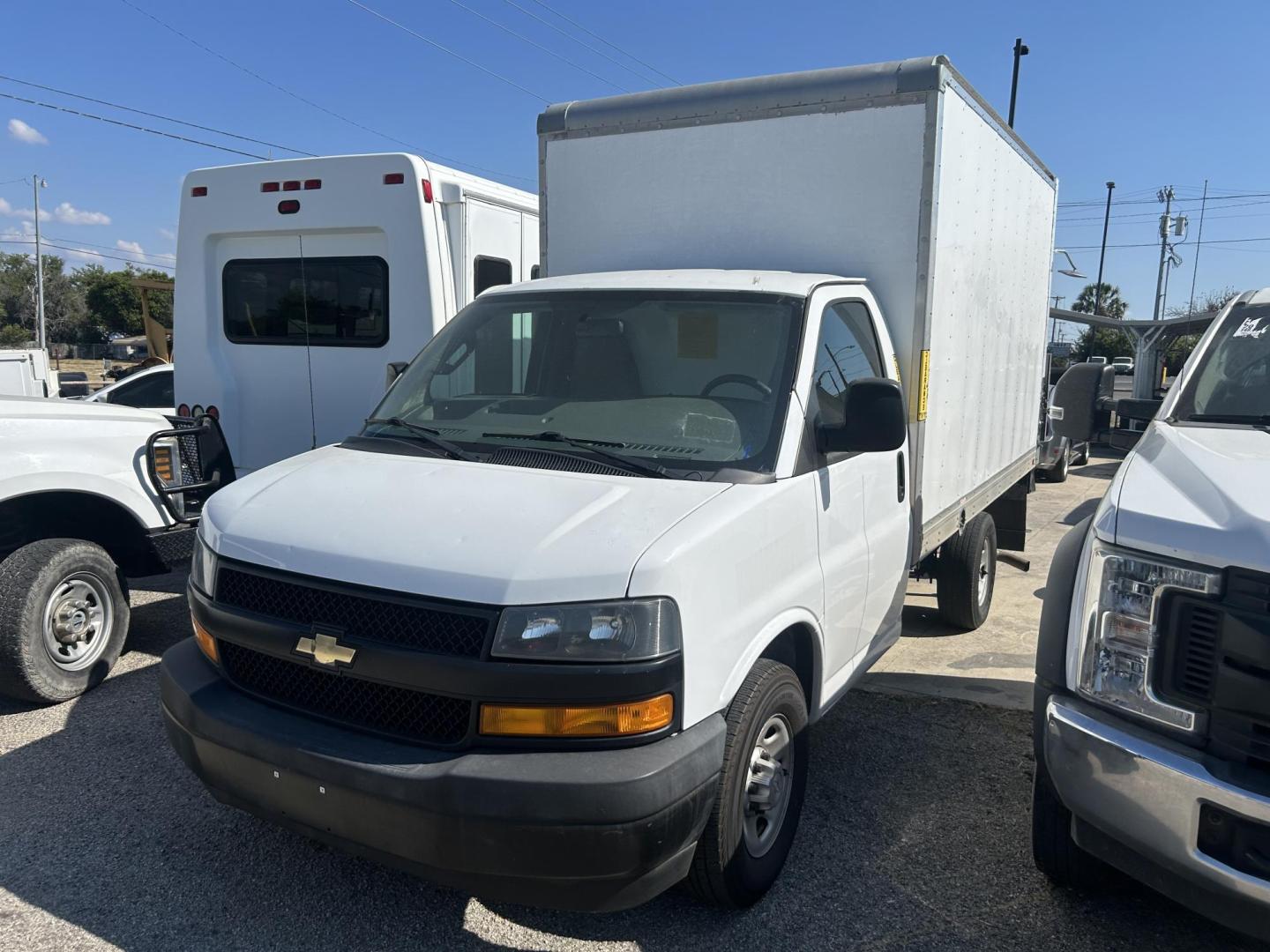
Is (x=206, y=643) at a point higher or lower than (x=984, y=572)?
higher

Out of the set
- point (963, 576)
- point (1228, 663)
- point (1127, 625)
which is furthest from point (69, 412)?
point (963, 576)

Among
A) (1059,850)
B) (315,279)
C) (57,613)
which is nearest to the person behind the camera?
(1059,850)

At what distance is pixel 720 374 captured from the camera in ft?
11.8

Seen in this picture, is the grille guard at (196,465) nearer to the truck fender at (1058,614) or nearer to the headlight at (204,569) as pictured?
the headlight at (204,569)

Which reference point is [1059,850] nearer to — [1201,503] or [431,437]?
[1201,503]

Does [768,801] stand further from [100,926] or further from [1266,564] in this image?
[100,926]

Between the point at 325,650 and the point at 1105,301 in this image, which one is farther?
the point at 1105,301

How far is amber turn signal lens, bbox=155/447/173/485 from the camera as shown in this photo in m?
5.11

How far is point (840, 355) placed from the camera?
12.6 ft

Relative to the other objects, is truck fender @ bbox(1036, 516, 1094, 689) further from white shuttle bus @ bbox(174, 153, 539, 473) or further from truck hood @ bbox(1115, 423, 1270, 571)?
white shuttle bus @ bbox(174, 153, 539, 473)

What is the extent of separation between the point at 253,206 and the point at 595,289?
152 inches

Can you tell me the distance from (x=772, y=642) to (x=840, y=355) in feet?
4.24

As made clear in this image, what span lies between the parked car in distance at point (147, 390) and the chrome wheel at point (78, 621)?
195 inches

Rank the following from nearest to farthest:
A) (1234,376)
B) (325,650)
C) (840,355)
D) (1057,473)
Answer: (325,650), (840,355), (1234,376), (1057,473)
